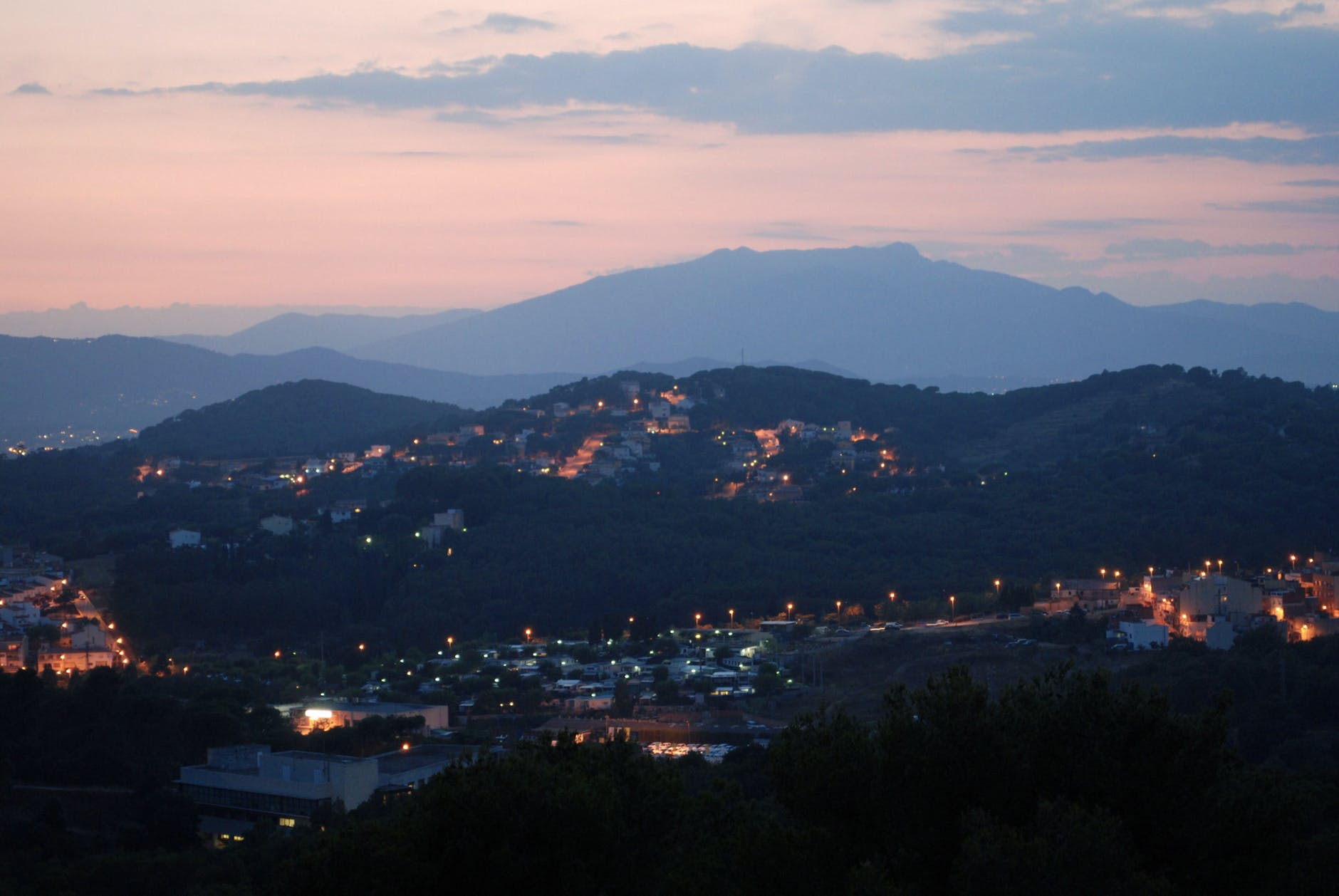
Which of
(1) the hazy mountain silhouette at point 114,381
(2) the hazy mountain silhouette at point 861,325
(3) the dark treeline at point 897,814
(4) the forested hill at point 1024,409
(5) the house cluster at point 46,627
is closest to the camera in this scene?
(3) the dark treeline at point 897,814

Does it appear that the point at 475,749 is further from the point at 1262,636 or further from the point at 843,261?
the point at 843,261

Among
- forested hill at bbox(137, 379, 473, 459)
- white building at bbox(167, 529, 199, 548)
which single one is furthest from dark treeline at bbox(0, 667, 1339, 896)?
forested hill at bbox(137, 379, 473, 459)

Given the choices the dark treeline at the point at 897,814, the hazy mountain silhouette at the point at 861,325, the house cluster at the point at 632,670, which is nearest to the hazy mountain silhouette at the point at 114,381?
the hazy mountain silhouette at the point at 861,325

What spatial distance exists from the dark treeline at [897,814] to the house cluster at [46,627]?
18.5 meters

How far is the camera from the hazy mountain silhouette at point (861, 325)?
113188 millimetres

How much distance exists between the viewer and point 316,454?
5425cm

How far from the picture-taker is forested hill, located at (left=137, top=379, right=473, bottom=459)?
58.3 m

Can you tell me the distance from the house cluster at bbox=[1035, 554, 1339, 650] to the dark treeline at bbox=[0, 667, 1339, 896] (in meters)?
16.5

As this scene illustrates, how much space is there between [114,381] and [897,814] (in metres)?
86.8

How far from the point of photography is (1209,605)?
2511 cm

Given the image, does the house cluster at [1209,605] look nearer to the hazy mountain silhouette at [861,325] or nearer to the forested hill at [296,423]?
the forested hill at [296,423]

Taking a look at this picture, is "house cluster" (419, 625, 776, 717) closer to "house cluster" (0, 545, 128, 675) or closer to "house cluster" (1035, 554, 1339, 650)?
"house cluster" (1035, 554, 1339, 650)

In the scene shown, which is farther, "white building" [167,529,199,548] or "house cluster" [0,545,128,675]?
"white building" [167,529,199,548]

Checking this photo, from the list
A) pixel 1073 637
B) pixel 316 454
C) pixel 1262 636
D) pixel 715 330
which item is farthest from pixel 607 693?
pixel 715 330
